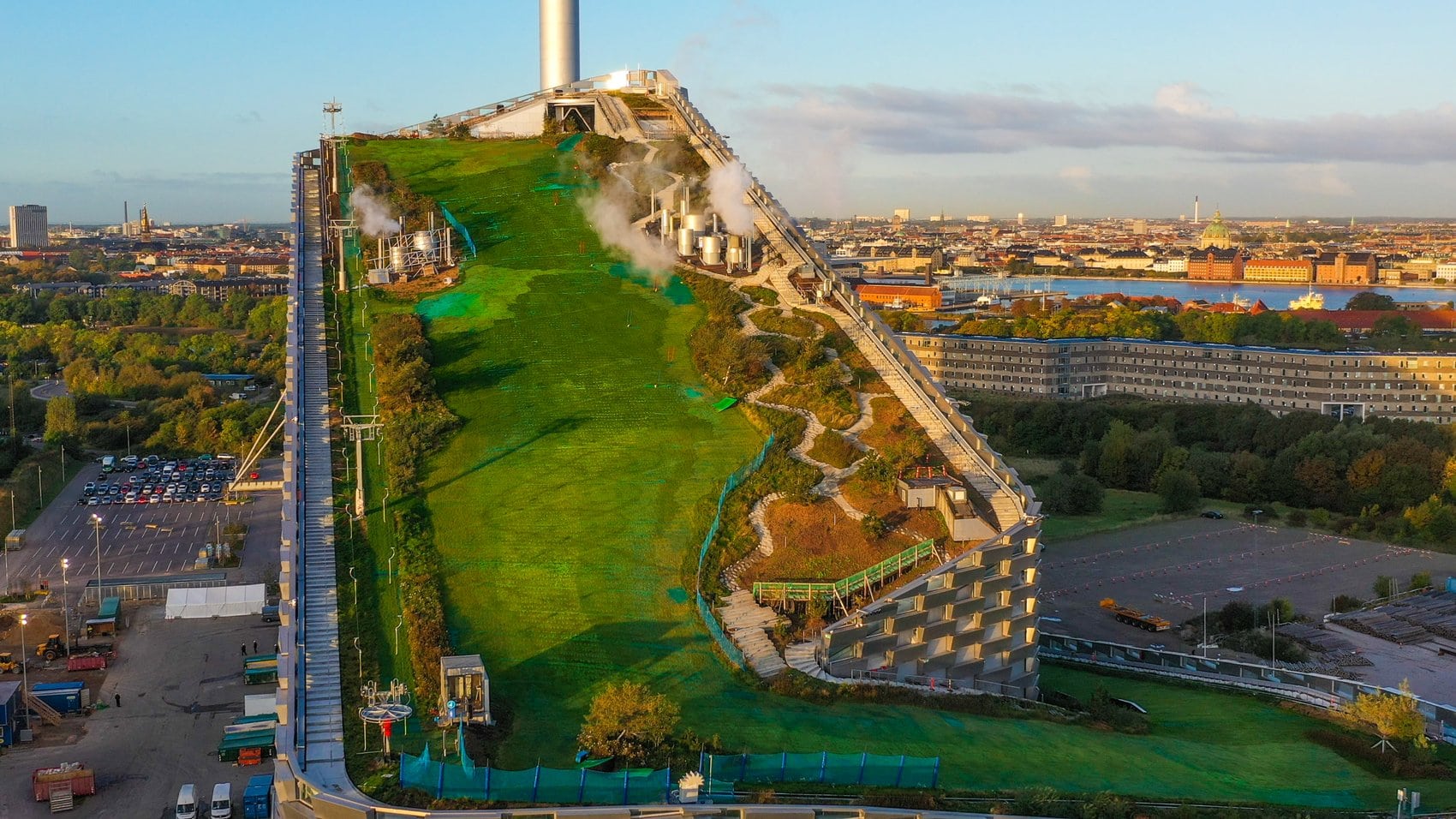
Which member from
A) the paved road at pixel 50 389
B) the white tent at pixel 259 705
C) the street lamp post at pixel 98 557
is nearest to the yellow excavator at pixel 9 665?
the street lamp post at pixel 98 557

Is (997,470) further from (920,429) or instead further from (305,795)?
(305,795)

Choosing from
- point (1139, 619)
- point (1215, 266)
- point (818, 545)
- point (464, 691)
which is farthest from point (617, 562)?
point (1215, 266)

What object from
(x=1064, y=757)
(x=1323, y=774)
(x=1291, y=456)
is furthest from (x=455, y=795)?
(x=1291, y=456)

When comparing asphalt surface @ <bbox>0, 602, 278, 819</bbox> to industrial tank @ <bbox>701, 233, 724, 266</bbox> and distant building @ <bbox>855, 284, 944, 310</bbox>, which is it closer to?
industrial tank @ <bbox>701, 233, 724, 266</bbox>

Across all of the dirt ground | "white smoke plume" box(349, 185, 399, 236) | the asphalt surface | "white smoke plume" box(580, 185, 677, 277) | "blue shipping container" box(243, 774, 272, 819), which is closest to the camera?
the dirt ground

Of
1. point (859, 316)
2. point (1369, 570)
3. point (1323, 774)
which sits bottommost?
point (1369, 570)

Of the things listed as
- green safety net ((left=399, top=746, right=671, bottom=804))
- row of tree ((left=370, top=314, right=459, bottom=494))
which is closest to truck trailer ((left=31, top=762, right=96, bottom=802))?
row of tree ((left=370, top=314, right=459, bottom=494))
